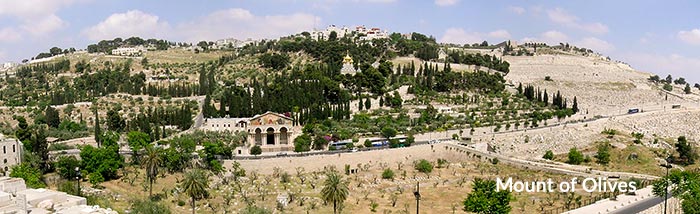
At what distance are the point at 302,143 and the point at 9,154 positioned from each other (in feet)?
72.3

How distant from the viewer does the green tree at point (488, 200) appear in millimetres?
30734

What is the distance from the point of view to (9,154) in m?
40.2

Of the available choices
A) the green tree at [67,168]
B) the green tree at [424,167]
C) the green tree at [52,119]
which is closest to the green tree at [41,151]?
the green tree at [67,168]

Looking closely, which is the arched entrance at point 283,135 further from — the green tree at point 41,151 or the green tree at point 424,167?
the green tree at point 41,151

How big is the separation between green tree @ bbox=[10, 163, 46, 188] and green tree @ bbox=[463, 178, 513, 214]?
85.6 ft

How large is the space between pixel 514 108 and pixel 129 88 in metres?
55.5

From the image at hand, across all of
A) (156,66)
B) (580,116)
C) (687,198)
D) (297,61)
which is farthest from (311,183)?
(156,66)

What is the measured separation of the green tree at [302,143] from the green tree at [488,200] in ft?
65.1

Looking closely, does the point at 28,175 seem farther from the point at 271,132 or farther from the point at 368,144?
the point at 368,144

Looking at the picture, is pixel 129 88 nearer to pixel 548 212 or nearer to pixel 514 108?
pixel 514 108

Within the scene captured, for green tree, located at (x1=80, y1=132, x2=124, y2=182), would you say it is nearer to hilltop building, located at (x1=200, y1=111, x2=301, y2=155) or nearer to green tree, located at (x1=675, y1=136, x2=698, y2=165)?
hilltop building, located at (x1=200, y1=111, x2=301, y2=155)

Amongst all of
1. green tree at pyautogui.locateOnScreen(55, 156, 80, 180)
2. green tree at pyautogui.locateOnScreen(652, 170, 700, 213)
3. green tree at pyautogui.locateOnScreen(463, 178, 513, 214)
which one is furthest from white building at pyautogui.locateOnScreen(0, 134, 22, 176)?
green tree at pyautogui.locateOnScreen(652, 170, 700, 213)

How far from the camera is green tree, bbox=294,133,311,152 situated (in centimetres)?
4882

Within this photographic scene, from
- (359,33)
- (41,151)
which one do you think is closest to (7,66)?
(359,33)
